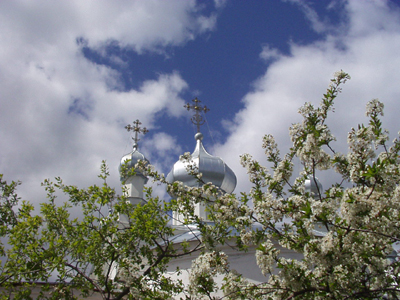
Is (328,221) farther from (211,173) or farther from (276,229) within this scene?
(211,173)

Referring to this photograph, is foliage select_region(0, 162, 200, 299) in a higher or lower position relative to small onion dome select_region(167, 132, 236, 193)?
Answer: lower

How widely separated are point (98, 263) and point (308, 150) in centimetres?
376

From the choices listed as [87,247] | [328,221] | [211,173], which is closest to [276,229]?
[328,221]

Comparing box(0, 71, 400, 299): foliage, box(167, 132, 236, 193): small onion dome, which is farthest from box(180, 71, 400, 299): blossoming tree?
box(167, 132, 236, 193): small onion dome

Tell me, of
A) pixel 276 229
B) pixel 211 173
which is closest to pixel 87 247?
pixel 276 229

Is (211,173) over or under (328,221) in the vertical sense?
over

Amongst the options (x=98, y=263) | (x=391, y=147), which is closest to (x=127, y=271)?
(x=98, y=263)

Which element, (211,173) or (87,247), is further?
(211,173)

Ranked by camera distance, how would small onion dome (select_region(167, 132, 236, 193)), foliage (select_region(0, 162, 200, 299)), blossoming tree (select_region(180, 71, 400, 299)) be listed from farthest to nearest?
small onion dome (select_region(167, 132, 236, 193)), foliage (select_region(0, 162, 200, 299)), blossoming tree (select_region(180, 71, 400, 299))

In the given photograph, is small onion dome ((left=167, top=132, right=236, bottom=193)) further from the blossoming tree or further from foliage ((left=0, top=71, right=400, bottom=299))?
the blossoming tree

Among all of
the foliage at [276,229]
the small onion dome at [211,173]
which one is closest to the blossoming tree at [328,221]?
the foliage at [276,229]

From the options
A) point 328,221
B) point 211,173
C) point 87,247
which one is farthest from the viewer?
point 211,173

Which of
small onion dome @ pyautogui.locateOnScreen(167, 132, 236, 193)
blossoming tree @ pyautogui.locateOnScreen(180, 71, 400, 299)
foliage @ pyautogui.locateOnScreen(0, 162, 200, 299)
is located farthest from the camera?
small onion dome @ pyautogui.locateOnScreen(167, 132, 236, 193)

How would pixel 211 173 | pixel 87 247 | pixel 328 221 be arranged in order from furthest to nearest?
pixel 211 173
pixel 87 247
pixel 328 221
